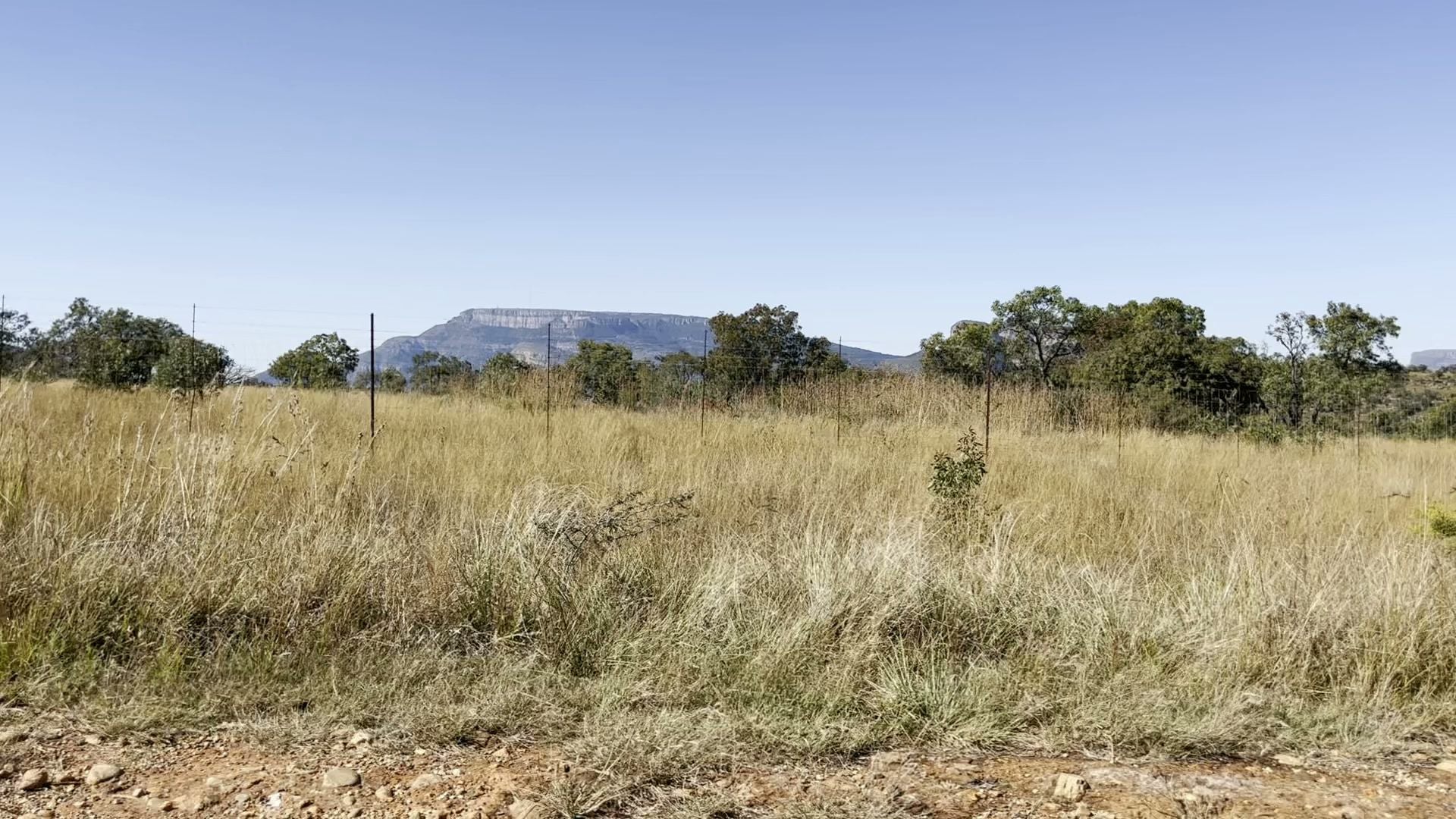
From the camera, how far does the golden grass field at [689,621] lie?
3.20 meters

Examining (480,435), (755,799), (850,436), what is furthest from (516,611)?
(850,436)

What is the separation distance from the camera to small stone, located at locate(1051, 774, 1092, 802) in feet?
8.93

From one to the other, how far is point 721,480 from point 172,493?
14.3 ft

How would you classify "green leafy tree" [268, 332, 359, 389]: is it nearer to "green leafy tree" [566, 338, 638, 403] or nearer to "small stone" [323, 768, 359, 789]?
"green leafy tree" [566, 338, 638, 403]

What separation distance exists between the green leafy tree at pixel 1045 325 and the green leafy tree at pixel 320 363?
27199mm

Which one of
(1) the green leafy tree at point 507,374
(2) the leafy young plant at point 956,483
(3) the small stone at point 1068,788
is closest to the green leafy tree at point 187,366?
(1) the green leafy tree at point 507,374

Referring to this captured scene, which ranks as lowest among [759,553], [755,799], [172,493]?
[755,799]

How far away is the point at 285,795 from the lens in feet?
8.50

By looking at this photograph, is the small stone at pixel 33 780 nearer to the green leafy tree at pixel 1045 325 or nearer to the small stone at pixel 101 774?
the small stone at pixel 101 774

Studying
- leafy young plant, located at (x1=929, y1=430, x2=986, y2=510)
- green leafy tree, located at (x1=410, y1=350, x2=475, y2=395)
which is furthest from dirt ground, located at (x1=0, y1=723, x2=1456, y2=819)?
green leafy tree, located at (x1=410, y1=350, x2=475, y2=395)

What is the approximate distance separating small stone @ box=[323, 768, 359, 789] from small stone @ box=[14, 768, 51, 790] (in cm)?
81

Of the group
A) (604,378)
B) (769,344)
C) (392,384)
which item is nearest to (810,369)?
(604,378)

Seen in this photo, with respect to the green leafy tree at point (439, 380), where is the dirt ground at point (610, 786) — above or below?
below

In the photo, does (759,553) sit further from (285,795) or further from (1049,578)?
(285,795)
